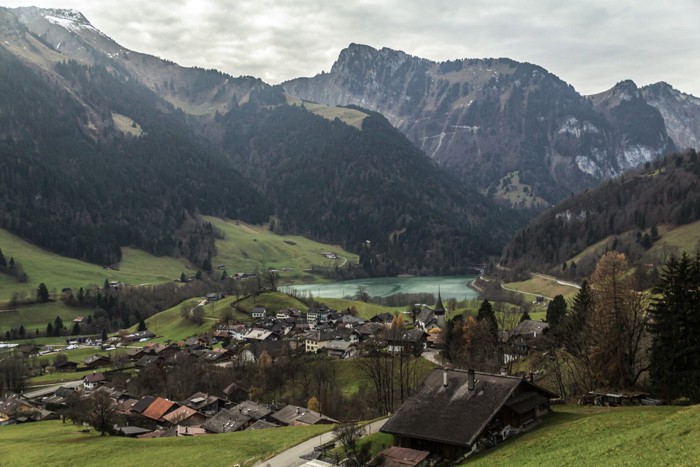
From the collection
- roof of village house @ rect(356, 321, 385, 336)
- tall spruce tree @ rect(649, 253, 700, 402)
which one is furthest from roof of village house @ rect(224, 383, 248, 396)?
tall spruce tree @ rect(649, 253, 700, 402)

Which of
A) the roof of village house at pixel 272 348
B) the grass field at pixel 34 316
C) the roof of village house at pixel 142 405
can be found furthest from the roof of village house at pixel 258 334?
the grass field at pixel 34 316

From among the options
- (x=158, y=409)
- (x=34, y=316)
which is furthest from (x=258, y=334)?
(x=34, y=316)

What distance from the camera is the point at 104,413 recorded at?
208ft

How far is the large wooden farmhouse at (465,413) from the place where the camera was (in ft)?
122

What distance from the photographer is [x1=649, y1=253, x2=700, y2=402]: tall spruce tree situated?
3844 centimetres

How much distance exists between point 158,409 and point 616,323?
64.7m

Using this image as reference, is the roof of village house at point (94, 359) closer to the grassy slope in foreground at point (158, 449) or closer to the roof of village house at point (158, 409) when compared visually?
the roof of village house at point (158, 409)

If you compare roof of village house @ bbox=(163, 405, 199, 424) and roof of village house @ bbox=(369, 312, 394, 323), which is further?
roof of village house @ bbox=(369, 312, 394, 323)

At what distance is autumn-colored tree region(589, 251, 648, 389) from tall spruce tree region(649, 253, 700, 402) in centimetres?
353

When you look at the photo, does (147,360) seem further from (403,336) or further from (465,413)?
(465,413)

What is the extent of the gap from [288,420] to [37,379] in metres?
79.4

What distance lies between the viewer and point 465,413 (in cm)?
3831

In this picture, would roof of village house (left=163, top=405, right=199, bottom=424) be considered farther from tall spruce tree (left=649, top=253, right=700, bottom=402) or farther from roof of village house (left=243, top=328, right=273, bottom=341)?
tall spruce tree (left=649, top=253, right=700, bottom=402)

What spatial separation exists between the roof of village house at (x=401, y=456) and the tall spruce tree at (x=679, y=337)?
1704cm
